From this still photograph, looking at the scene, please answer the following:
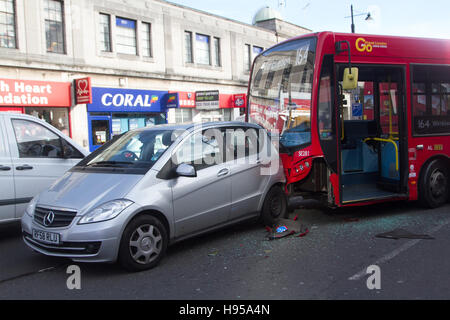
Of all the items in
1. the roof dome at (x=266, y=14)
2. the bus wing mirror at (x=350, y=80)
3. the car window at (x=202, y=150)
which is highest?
the roof dome at (x=266, y=14)

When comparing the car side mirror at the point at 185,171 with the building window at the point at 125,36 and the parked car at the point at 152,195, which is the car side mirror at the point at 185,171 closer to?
the parked car at the point at 152,195

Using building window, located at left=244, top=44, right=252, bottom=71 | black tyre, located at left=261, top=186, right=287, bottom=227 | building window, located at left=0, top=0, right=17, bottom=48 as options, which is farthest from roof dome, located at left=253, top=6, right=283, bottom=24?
black tyre, located at left=261, top=186, right=287, bottom=227

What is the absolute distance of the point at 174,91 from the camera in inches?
882

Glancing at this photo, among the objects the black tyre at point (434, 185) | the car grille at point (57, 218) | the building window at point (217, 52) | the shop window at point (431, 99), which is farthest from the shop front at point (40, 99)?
the black tyre at point (434, 185)

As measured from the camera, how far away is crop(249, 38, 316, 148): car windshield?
6.76 meters

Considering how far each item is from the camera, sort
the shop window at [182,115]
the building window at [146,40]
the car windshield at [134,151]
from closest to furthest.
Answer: the car windshield at [134,151] < the building window at [146,40] < the shop window at [182,115]

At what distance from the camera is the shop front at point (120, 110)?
1875 cm

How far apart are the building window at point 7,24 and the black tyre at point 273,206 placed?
13.6m

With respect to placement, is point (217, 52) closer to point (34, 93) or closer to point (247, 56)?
point (247, 56)

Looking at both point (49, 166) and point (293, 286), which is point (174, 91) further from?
point (293, 286)

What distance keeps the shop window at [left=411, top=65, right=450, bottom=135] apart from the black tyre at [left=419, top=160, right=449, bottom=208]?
2.06 ft

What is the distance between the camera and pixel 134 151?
544 centimetres

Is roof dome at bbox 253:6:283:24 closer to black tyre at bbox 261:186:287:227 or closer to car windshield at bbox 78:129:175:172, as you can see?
black tyre at bbox 261:186:287:227

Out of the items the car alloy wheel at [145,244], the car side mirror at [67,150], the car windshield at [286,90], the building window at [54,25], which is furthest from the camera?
the building window at [54,25]
